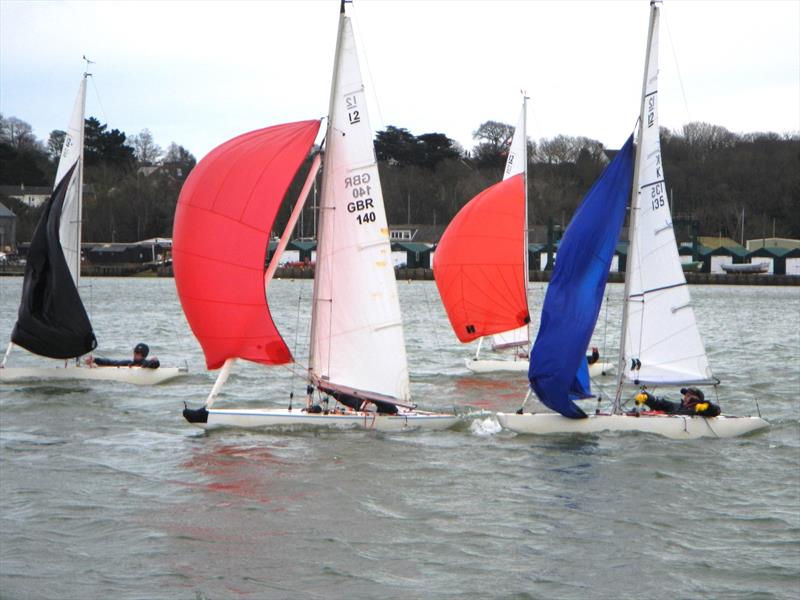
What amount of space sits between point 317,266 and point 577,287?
331cm

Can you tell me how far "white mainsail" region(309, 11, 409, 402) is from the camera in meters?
15.5

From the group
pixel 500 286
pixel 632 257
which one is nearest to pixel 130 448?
pixel 632 257

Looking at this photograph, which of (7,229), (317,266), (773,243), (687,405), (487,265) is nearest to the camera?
(317,266)

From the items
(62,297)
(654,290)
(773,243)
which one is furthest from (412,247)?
(654,290)

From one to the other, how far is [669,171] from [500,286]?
312ft

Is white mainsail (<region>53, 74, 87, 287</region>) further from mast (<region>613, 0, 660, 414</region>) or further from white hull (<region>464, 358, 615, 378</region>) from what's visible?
mast (<region>613, 0, 660, 414</region>)

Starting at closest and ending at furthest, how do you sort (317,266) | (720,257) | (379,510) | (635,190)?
(379,510), (317,266), (635,190), (720,257)

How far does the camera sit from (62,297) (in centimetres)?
2159

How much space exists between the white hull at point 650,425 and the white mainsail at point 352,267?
1861mm

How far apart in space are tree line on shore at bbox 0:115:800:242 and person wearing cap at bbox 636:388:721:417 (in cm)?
8676

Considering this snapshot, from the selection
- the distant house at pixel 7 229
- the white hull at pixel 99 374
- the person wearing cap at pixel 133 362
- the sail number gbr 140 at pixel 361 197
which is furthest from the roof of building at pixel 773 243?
the sail number gbr 140 at pixel 361 197

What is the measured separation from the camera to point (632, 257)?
16.7 m

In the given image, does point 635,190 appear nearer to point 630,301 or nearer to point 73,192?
point 630,301

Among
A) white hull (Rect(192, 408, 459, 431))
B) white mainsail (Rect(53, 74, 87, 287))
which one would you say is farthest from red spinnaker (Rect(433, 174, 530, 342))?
white hull (Rect(192, 408, 459, 431))
